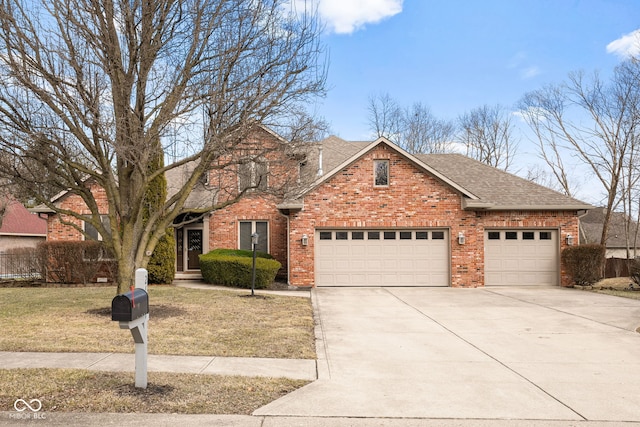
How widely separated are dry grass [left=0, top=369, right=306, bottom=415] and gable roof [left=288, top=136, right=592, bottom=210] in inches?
387

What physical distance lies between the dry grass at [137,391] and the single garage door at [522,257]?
13.9 metres

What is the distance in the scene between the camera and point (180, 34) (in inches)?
378

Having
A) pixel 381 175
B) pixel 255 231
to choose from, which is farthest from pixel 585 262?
pixel 255 231

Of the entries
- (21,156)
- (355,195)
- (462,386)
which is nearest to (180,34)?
(21,156)

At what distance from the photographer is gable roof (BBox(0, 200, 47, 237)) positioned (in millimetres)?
31953

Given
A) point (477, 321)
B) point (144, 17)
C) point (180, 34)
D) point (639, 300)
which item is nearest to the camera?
point (144, 17)

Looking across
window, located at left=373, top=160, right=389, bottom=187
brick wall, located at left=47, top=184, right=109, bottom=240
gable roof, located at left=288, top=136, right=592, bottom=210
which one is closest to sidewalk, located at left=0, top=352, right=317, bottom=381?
gable roof, located at left=288, top=136, right=592, bottom=210

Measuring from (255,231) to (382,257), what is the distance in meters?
5.15

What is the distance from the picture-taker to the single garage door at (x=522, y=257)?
18.2m

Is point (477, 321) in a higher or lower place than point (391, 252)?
lower

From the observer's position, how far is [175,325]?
940cm

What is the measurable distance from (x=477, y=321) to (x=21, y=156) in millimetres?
9588

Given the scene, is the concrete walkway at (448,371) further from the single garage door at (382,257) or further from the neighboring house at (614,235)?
the neighboring house at (614,235)

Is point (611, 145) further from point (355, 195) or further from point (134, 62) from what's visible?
point (134, 62)
